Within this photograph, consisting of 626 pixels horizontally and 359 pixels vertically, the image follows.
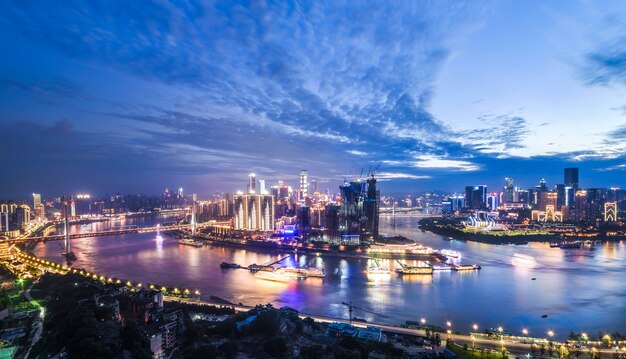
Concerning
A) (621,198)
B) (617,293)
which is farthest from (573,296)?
(621,198)

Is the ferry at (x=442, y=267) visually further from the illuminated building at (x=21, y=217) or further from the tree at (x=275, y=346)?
the illuminated building at (x=21, y=217)

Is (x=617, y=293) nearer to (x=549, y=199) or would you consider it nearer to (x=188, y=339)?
(x=188, y=339)

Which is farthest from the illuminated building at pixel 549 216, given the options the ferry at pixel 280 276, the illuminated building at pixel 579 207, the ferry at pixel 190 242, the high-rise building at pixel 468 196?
the ferry at pixel 190 242

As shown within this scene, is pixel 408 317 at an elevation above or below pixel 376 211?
below

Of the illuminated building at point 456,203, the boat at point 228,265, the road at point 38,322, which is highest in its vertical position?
the illuminated building at point 456,203

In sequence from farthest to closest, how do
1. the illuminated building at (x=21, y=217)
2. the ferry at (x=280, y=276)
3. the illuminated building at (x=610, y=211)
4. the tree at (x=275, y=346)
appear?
the illuminated building at (x=610, y=211) < the illuminated building at (x=21, y=217) < the ferry at (x=280, y=276) < the tree at (x=275, y=346)

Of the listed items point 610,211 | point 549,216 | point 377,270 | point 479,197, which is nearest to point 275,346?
point 377,270
